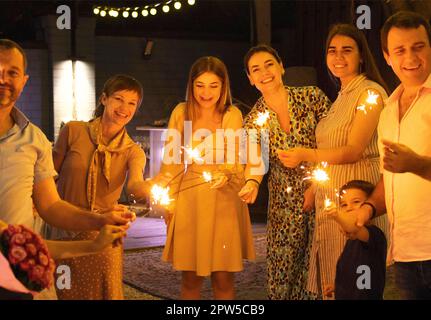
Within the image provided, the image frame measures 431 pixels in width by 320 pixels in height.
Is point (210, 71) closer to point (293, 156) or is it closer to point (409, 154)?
point (293, 156)

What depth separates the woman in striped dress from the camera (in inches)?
163

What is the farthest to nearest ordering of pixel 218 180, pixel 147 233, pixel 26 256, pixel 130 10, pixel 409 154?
1. pixel 130 10
2. pixel 147 233
3. pixel 218 180
4. pixel 409 154
5. pixel 26 256

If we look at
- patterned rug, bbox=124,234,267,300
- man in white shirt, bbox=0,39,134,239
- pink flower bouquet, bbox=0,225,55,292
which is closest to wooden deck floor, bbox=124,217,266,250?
patterned rug, bbox=124,234,267,300

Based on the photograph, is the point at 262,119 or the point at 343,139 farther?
the point at 262,119

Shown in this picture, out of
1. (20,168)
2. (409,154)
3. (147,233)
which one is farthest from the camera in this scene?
(147,233)

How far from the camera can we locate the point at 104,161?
429cm

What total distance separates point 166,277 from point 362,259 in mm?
3482

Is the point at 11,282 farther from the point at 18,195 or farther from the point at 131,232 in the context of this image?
the point at 131,232

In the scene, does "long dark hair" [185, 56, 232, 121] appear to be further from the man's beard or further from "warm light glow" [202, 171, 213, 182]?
the man's beard

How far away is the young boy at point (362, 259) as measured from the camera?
399 cm

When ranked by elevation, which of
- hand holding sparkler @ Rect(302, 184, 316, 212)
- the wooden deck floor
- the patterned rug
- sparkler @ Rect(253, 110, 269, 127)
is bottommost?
the patterned rug

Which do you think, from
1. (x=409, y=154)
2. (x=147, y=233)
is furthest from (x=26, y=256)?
(x=147, y=233)

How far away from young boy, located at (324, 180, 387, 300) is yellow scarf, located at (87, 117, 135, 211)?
4.11 ft

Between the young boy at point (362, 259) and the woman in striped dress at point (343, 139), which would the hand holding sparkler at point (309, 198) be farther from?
the young boy at point (362, 259)
